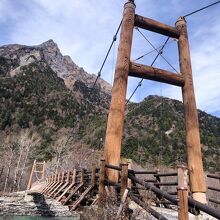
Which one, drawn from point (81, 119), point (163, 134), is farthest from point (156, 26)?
point (81, 119)

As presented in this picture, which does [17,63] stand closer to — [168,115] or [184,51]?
[168,115]

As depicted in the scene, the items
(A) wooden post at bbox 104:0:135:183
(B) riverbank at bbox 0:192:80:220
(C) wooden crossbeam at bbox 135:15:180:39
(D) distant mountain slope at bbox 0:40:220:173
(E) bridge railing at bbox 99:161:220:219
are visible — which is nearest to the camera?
(E) bridge railing at bbox 99:161:220:219

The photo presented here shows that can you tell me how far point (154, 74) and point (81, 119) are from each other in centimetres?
5279

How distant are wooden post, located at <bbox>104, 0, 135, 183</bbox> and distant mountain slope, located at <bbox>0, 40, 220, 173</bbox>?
27572mm

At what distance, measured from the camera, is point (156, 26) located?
773cm

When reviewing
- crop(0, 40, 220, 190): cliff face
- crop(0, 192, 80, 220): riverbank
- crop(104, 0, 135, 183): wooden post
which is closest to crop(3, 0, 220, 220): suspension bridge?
crop(104, 0, 135, 183): wooden post

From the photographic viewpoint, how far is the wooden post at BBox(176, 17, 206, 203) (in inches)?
240

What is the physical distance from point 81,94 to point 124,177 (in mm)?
78577

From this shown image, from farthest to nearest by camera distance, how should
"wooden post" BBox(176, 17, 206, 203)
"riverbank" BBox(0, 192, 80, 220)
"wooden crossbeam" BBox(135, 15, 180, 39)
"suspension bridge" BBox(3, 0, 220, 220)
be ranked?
1. "riverbank" BBox(0, 192, 80, 220)
2. "wooden crossbeam" BBox(135, 15, 180, 39)
3. "wooden post" BBox(176, 17, 206, 203)
4. "suspension bridge" BBox(3, 0, 220, 220)

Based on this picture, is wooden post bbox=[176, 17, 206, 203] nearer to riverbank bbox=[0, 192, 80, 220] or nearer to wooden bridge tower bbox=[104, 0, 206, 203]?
wooden bridge tower bbox=[104, 0, 206, 203]

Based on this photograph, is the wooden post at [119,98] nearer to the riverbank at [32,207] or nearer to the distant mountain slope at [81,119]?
the riverbank at [32,207]

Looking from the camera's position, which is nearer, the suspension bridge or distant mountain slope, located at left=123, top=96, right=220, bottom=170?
the suspension bridge

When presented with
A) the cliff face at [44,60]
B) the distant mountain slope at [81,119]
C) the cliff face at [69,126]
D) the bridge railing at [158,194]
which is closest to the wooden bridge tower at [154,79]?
the bridge railing at [158,194]

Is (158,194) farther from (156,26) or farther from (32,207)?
(32,207)
